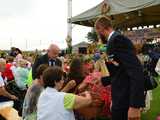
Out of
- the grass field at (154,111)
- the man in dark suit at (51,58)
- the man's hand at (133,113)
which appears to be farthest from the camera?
the man in dark suit at (51,58)

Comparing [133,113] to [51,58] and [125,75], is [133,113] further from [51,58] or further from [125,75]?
[51,58]

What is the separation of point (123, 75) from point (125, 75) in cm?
3

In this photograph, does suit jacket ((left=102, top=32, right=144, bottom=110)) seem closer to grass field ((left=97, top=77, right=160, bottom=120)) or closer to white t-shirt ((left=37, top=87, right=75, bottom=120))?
white t-shirt ((left=37, top=87, right=75, bottom=120))

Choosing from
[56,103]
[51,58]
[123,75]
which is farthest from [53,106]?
[51,58]

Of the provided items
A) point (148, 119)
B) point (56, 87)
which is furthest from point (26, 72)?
point (56, 87)

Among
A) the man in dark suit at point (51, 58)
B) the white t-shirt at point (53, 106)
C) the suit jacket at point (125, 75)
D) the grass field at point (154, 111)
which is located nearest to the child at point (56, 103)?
the white t-shirt at point (53, 106)

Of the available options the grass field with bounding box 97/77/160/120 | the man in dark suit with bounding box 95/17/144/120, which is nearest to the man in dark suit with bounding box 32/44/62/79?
the grass field with bounding box 97/77/160/120

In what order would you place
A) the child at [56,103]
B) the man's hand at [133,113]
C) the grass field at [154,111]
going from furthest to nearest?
the grass field at [154,111]
the child at [56,103]
the man's hand at [133,113]

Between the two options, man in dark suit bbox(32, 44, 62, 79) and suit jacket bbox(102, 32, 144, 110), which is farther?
man in dark suit bbox(32, 44, 62, 79)

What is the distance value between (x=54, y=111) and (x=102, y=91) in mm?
2326

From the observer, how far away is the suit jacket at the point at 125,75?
369 cm

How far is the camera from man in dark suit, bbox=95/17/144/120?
12.1 feet

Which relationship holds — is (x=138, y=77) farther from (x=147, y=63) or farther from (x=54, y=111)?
(x=147, y=63)

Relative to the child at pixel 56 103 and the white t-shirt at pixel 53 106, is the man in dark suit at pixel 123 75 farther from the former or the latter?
the white t-shirt at pixel 53 106
